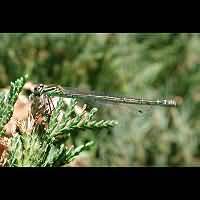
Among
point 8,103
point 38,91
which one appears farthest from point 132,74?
point 8,103

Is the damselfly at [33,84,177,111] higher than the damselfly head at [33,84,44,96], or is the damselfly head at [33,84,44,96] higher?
the damselfly head at [33,84,44,96]

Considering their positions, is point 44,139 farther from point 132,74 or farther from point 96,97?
point 132,74

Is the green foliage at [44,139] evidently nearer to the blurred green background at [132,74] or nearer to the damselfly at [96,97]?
the damselfly at [96,97]

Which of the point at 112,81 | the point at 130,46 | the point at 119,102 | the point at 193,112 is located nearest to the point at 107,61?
the point at 112,81

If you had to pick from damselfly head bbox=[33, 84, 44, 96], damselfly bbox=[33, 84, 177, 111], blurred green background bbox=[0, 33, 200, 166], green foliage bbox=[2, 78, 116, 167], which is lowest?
green foliage bbox=[2, 78, 116, 167]

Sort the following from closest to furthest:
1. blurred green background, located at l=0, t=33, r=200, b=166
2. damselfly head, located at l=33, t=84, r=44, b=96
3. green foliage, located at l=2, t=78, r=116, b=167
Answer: green foliage, located at l=2, t=78, r=116, b=167, damselfly head, located at l=33, t=84, r=44, b=96, blurred green background, located at l=0, t=33, r=200, b=166

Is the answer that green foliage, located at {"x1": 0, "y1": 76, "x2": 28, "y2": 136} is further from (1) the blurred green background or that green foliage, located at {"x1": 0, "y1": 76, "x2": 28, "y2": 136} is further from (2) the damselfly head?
(1) the blurred green background

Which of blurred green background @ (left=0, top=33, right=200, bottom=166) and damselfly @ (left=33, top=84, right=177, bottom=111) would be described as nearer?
damselfly @ (left=33, top=84, right=177, bottom=111)

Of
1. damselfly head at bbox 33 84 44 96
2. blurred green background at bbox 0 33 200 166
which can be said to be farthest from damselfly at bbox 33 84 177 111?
blurred green background at bbox 0 33 200 166
